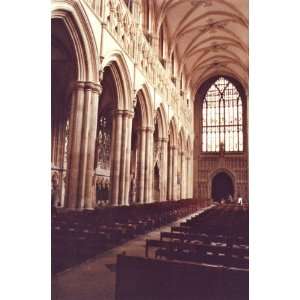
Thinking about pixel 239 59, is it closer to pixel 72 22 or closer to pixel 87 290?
pixel 72 22

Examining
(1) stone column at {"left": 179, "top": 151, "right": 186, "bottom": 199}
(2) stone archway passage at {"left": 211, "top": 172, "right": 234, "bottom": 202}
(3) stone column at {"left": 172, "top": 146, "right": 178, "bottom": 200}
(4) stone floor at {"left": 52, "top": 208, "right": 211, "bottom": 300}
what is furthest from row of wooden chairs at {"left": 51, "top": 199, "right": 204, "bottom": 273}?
(2) stone archway passage at {"left": 211, "top": 172, "right": 234, "bottom": 202}

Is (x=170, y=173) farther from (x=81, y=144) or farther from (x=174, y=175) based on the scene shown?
(x=81, y=144)

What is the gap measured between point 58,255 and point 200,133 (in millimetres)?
32654

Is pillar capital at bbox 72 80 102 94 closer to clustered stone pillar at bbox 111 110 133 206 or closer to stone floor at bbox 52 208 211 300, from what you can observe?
clustered stone pillar at bbox 111 110 133 206

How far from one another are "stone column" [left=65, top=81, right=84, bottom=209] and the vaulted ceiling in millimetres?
10620

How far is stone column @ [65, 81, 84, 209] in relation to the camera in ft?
36.2

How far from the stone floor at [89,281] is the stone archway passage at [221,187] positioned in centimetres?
3071

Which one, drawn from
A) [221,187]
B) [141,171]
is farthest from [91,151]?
[221,187]

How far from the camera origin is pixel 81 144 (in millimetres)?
11336

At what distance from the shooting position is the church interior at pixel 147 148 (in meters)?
4.27

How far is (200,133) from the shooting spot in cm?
3722
